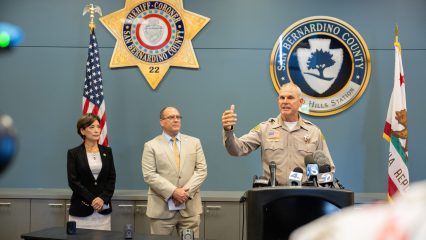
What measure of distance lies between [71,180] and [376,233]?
13.3 ft

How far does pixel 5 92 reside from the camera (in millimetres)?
5336

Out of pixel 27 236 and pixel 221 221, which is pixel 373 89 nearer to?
pixel 221 221

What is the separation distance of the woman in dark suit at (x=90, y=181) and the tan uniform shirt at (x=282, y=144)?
1427 mm

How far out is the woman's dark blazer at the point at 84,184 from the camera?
4.19m

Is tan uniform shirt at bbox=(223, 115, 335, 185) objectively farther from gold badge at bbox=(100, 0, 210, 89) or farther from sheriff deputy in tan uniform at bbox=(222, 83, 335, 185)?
gold badge at bbox=(100, 0, 210, 89)

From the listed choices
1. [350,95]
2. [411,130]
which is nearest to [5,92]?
[350,95]

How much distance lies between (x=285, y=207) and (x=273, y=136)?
41.6 inches

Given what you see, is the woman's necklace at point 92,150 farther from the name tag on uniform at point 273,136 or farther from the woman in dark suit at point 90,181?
the name tag on uniform at point 273,136

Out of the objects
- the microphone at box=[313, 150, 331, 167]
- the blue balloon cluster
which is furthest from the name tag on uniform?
the blue balloon cluster

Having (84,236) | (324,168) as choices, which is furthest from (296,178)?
(84,236)

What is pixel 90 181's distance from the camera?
167 inches

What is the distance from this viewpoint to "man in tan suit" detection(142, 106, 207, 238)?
418 centimetres

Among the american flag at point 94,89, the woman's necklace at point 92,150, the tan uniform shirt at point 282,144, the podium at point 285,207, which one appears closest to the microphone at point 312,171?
the podium at point 285,207

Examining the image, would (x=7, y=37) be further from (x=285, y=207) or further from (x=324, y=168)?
(x=324, y=168)
